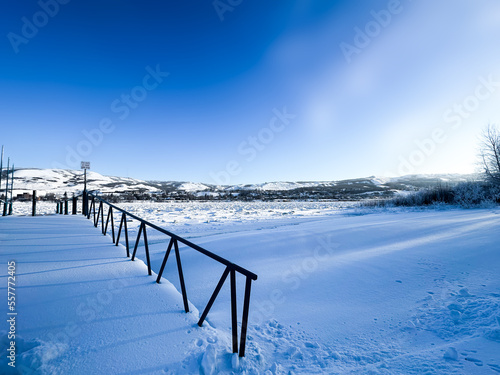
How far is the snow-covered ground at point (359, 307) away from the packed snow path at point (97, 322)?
79 millimetres

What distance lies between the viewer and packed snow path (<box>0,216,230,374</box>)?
2.07 meters

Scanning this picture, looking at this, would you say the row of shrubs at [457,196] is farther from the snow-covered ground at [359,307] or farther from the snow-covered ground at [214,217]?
the snow-covered ground at [359,307]

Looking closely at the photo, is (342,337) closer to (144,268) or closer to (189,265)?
(144,268)

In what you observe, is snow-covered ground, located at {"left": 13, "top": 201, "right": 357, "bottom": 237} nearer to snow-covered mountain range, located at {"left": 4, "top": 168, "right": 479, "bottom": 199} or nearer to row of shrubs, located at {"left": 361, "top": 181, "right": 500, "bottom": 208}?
row of shrubs, located at {"left": 361, "top": 181, "right": 500, "bottom": 208}

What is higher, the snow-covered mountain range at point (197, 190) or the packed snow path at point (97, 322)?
the snow-covered mountain range at point (197, 190)

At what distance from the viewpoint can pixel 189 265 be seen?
6.26 meters

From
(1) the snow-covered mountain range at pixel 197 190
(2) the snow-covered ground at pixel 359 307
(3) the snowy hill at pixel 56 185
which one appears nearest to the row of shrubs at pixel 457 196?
(2) the snow-covered ground at pixel 359 307

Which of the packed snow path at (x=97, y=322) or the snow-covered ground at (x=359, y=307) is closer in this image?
the packed snow path at (x=97, y=322)

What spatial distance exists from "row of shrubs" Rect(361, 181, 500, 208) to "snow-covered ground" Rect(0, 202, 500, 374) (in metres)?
17.2

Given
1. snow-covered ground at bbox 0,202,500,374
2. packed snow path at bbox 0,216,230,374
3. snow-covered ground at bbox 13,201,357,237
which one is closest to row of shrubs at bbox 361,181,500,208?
snow-covered ground at bbox 13,201,357,237

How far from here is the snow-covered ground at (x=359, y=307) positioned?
8.29ft

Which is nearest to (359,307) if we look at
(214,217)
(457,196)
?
(214,217)

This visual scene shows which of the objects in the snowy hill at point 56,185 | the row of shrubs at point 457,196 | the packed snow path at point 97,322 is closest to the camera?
the packed snow path at point 97,322

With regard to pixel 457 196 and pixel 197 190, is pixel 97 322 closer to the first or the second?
pixel 457 196
